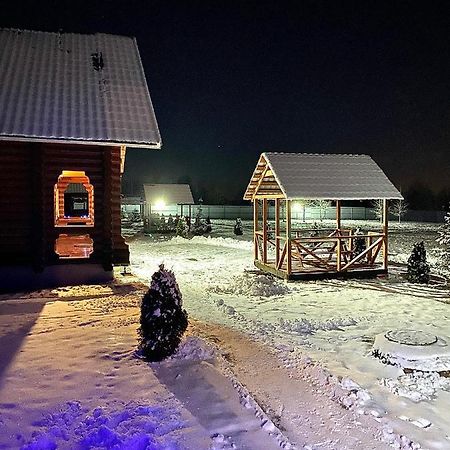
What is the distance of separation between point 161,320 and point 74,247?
36.5 feet

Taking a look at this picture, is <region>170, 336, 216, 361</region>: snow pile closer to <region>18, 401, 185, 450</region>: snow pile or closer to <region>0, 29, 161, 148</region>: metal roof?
<region>18, 401, 185, 450</region>: snow pile

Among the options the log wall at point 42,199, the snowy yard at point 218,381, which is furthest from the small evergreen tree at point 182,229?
the snowy yard at point 218,381

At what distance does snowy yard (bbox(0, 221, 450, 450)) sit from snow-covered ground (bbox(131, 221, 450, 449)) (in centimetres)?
3

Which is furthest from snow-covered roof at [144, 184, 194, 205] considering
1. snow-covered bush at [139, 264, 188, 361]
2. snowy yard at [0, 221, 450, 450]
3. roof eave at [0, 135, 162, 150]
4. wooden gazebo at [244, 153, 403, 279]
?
snow-covered bush at [139, 264, 188, 361]

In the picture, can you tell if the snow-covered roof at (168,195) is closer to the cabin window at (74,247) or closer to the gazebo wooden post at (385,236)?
the cabin window at (74,247)

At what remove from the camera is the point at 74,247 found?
16125mm

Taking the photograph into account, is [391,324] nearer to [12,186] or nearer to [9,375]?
[9,375]

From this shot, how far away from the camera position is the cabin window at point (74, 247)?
13.8m

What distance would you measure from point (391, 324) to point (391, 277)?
584cm

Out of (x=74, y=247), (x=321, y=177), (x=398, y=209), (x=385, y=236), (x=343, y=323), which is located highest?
(x=321, y=177)

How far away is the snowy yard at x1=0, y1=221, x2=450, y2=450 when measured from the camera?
4.27 meters

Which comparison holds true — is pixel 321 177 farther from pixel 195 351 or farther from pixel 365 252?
pixel 195 351

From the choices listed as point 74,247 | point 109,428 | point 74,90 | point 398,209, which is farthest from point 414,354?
point 398,209

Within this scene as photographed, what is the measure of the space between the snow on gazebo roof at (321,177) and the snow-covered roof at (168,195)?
78.4ft
